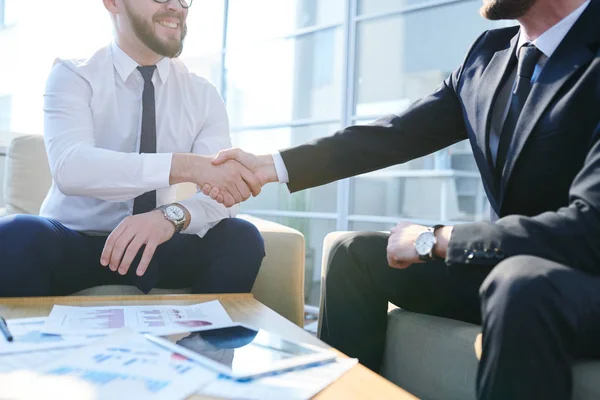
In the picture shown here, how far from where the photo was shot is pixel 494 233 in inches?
36.2

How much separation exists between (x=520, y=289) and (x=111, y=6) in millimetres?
1716

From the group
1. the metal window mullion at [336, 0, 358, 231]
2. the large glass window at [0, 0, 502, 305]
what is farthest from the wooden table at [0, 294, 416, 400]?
the metal window mullion at [336, 0, 358, 231]

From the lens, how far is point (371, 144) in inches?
59.6

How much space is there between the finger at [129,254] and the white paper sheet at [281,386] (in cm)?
69

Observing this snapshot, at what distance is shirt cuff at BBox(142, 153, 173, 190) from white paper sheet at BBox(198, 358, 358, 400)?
3.04 ft

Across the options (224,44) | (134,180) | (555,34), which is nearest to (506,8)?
(555,34)

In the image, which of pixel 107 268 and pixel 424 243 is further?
pixel 107 268

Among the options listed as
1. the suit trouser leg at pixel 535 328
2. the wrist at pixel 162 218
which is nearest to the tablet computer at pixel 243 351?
the suit trouser leg at pixel 535 328

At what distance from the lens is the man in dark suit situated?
0.76 meters

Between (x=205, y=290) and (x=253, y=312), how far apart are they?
350 mm

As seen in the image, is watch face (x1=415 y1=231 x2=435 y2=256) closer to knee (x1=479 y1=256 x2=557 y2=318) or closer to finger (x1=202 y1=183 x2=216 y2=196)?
knee (x1=479 y1=256 x2=557 y2=318)

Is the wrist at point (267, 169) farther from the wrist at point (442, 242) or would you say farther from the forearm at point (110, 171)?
the wrist at point (442, 242)

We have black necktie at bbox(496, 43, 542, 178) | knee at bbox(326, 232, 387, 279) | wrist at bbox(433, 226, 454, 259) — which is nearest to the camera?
wrist at bbox(433, 226, 454, 259)

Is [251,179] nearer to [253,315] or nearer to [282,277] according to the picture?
[282,277]
